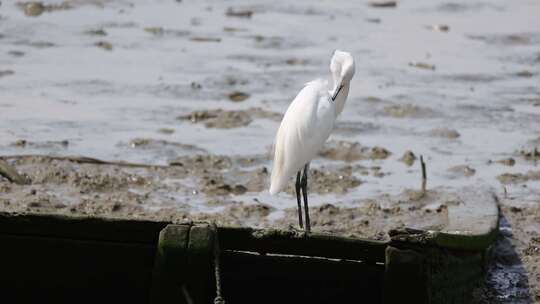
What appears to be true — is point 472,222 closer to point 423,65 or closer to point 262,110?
point 262,110

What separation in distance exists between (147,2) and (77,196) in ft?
25.7

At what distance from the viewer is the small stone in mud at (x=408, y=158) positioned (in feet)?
31.9

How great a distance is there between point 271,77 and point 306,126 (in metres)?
4.61

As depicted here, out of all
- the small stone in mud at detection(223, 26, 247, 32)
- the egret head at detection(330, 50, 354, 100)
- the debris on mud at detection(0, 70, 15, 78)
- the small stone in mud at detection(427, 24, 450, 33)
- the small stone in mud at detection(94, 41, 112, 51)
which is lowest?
the small stone in mud at detection(427, 24, 450, 33)

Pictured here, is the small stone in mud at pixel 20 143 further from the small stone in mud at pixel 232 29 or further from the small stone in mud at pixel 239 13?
the small stone in mud at pixel 239 13

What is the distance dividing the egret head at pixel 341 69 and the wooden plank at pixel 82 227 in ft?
7.93

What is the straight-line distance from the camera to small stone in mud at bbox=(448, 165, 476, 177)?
950 cm

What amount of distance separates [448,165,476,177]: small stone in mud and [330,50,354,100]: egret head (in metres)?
2.01

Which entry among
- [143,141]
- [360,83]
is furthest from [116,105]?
[360,83]

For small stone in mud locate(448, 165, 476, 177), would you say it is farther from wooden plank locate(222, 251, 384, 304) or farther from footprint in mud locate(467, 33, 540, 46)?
footprint in mud locate(467, 33, 540, 46)

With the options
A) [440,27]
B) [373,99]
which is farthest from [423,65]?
[440,27]

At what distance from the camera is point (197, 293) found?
5.54m

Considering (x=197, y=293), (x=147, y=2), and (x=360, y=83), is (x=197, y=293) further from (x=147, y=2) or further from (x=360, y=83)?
(x=147, y=2)

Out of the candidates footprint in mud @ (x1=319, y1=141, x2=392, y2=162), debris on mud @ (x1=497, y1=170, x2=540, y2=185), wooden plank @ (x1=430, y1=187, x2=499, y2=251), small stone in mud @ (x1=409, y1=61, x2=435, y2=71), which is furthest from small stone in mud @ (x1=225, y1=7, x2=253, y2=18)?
wooden plank @ (x1=430, y1=187, x2=499, y2=251)
